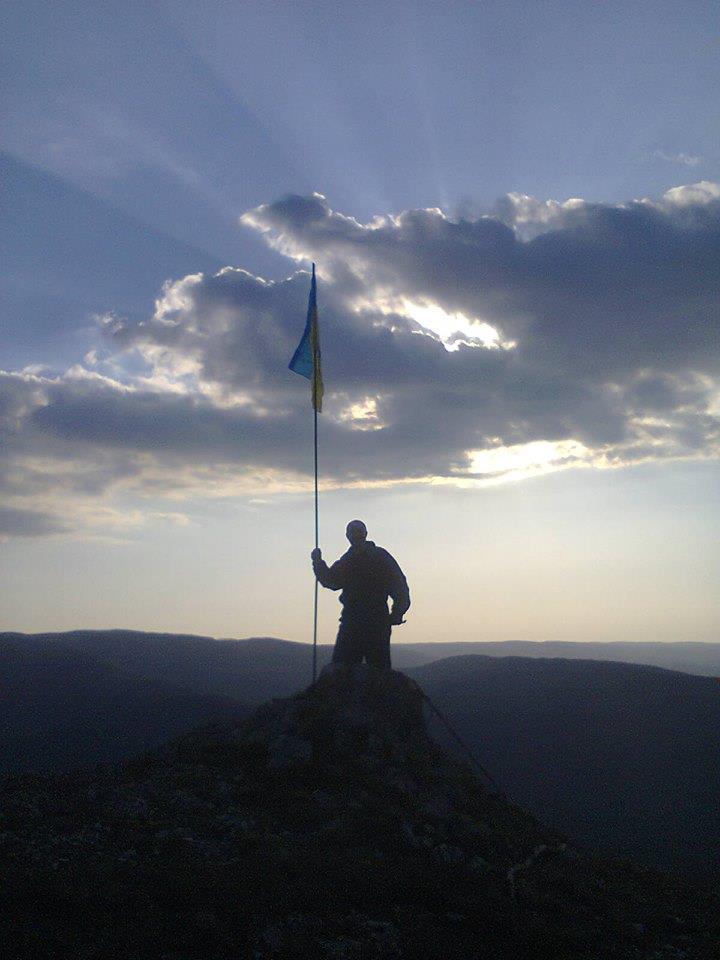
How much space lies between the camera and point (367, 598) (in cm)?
1517

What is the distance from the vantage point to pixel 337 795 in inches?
450

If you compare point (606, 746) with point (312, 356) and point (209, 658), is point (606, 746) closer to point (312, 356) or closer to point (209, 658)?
point (312, 356)

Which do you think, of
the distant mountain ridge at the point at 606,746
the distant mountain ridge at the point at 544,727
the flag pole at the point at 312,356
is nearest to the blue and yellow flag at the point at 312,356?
the flag pole at the point at 312,356

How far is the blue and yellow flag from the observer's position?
1667cm

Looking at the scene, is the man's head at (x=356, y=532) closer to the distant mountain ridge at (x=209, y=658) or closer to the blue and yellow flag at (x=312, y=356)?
the blue and yellow flag at (x=312, y=356)

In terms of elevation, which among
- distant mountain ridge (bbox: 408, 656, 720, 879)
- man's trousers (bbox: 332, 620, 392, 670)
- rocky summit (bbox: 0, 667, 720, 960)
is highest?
man's trousers (bbox: 332, 620, 392, 670)

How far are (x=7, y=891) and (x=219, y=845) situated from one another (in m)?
2.63

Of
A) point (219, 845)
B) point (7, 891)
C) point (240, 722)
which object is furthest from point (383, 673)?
point (7, 891)

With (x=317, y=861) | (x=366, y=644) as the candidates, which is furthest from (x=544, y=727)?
(x=317, y=861)

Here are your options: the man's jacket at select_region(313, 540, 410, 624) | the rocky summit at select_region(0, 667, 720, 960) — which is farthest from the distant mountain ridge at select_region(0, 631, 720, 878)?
the rocky summit at select_region(0, 667, 720, 960)

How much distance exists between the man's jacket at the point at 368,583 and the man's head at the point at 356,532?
0.42ft

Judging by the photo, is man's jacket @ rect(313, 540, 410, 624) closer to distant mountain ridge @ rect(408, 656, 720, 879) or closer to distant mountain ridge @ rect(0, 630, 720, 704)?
distant mountain ridge @ rect(408, 656, 720, 879)

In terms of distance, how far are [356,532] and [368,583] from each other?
102 centimetres

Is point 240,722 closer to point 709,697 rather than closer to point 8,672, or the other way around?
point 709,697
